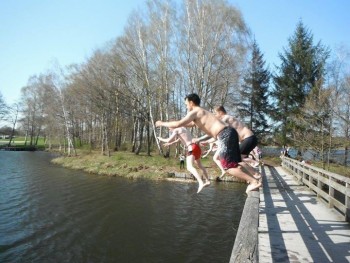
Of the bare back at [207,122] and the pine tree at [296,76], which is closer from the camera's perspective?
the bare back at [207,122]

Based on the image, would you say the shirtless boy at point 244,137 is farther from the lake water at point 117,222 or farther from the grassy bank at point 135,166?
the grassy bank at point 135,166

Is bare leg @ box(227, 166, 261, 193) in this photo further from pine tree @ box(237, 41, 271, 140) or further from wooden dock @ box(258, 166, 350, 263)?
pine tree @ box(237, 41, 271, 140)

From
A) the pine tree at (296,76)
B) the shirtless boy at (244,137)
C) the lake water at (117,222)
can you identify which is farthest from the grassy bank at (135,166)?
the shirtless boy at (244,137)

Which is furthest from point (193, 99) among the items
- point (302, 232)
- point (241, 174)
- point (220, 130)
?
point (302, 232)

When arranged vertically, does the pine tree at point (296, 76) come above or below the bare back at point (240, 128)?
above

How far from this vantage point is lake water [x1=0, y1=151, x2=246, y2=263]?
34.2 ft

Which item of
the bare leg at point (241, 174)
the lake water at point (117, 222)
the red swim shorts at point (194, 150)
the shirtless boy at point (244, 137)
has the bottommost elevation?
the lake water at point (117, 222)

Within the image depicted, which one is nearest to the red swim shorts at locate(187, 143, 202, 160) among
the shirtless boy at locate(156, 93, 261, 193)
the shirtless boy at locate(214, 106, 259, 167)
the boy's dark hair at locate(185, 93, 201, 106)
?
the shirtless boy at locate(214, 106, 259, 167)

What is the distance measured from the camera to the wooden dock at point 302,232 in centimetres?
552

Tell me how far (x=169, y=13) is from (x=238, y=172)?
26932 mm

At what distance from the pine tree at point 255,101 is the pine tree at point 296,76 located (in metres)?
1.87

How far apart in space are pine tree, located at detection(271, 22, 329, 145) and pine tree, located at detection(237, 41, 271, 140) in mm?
1873

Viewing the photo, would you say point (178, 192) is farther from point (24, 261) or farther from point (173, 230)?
point (24, 261)

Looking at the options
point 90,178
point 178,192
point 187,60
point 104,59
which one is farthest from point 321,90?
point 104,59
